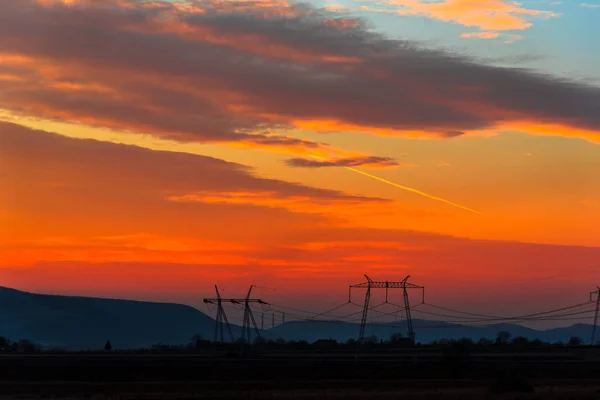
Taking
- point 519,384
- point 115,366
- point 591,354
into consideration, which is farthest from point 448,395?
point 591,354

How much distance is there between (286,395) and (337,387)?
38.7ft

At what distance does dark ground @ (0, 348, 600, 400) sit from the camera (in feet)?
308

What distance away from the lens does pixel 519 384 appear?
307ft

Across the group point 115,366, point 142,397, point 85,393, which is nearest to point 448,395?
point 142,397

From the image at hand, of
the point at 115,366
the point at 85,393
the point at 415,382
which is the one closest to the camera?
the point at 85,393

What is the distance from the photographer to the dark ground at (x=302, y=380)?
3698 inches

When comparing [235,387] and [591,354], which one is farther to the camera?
[591,354]

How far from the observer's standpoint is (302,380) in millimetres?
112500

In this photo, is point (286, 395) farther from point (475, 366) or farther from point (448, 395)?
point (475, 366)

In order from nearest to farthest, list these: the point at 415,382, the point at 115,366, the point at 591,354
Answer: the point at 415,382 → the point at 115,366 → the point at 591,354

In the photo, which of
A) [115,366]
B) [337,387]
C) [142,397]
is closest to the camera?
[142,397]

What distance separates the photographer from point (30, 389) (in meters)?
101

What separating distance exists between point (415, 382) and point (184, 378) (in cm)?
2870

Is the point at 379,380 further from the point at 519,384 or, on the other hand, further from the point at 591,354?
the point at 591,354
